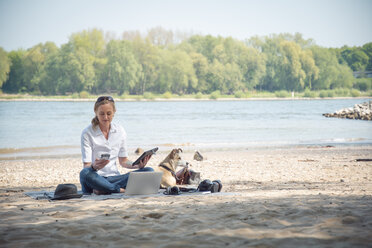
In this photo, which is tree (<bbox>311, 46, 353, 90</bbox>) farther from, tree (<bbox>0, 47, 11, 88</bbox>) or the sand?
the sand

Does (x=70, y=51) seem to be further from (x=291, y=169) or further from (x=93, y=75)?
(x=291, y=169)

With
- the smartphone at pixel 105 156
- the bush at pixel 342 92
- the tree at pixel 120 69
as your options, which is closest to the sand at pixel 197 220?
the smartphone at pixel 105 156

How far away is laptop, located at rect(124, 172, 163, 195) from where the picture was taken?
6129mm

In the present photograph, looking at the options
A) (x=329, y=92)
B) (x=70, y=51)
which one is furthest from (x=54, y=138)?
(x=329, y=92)

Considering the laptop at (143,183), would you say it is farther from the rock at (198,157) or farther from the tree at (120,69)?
the tree at (120,69)

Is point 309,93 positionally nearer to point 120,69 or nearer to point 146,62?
point 146,62

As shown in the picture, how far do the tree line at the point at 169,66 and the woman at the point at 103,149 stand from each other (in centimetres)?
8683

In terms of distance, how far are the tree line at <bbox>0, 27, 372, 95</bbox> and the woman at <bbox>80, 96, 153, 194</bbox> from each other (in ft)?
285

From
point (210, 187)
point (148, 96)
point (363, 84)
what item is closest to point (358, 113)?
point (210, 187)

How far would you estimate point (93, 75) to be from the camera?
9456cm

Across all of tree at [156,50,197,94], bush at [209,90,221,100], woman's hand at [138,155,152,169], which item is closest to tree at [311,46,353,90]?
bush at [209,90,221,100]

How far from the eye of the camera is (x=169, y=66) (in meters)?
101

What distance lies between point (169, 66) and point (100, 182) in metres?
96.3

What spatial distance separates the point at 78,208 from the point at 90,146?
1.06m
